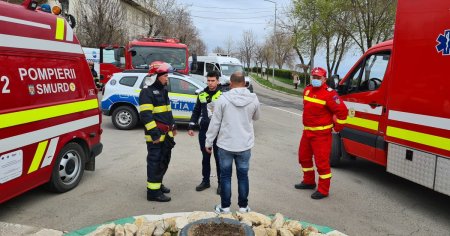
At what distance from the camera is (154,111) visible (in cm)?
→ 511

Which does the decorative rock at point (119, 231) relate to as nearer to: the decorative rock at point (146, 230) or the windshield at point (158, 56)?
the decorative rock at point (146, 230)

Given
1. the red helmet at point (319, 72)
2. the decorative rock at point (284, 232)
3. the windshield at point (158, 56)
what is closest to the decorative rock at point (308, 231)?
the decorative rock at point (284, 232)

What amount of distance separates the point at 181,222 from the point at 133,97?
23.1 ft

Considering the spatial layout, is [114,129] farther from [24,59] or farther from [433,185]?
[433,185]

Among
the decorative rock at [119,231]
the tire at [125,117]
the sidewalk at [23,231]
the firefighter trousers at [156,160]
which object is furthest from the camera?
the tire at [125,117]

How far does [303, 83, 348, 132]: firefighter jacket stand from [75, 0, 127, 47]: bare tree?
1027 inches

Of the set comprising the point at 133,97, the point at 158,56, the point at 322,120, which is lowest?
the point at 133,97

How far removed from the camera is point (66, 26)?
17.9ft

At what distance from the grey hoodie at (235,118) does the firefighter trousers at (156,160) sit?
1024mm

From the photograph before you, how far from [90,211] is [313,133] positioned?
3.11 metres

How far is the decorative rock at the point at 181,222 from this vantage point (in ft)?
12.7

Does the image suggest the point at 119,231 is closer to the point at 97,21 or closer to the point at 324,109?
the point at 324,109

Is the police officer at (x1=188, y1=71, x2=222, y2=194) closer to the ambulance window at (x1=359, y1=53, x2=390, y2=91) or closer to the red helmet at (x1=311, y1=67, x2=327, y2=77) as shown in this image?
the red helmet at (x1=311, y1=67, x2=327, y2=77)

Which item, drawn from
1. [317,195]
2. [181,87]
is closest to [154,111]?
[317,195]
